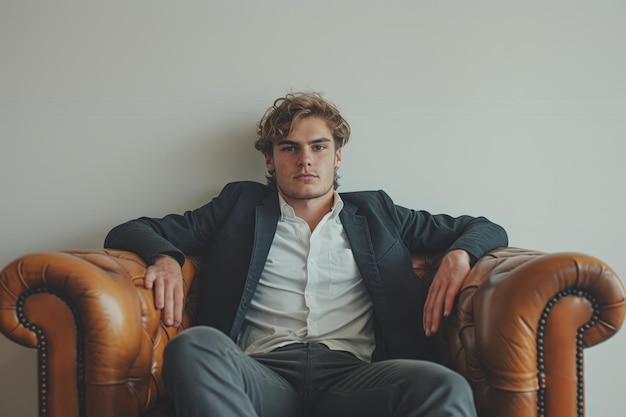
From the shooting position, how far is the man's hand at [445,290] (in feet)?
5.81

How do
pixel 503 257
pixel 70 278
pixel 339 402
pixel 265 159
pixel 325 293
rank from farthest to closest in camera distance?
pixel 265 159 → pixel 325 293 → pixel 503 257 → pixel 339 402 → pixel 70 278

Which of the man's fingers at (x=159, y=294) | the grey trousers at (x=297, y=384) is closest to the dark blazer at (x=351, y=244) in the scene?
the man's fingers at (x=159, y=294)

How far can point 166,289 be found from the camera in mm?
1735

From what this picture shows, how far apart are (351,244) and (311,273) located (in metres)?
0.16

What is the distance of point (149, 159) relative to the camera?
235cm

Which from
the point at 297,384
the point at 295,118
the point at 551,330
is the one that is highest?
the point at 295,118

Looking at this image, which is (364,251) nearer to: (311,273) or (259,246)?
(311,273)

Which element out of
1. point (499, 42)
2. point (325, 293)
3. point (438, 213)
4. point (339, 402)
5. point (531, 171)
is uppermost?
point (499, 42)

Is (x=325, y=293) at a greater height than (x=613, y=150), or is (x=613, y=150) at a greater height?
(x=613, y=150)

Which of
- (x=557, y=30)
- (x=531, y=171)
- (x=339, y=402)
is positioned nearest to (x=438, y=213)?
(x=531, y=171)

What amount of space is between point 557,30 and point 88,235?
6.12 ft

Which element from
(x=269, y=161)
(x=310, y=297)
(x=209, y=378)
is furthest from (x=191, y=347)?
(x=269, y=161)

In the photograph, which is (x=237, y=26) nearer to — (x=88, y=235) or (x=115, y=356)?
(x=88, y=235)

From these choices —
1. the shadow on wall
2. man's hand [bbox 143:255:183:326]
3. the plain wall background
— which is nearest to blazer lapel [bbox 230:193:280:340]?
man's hand [bbox 143:255:183:326]
